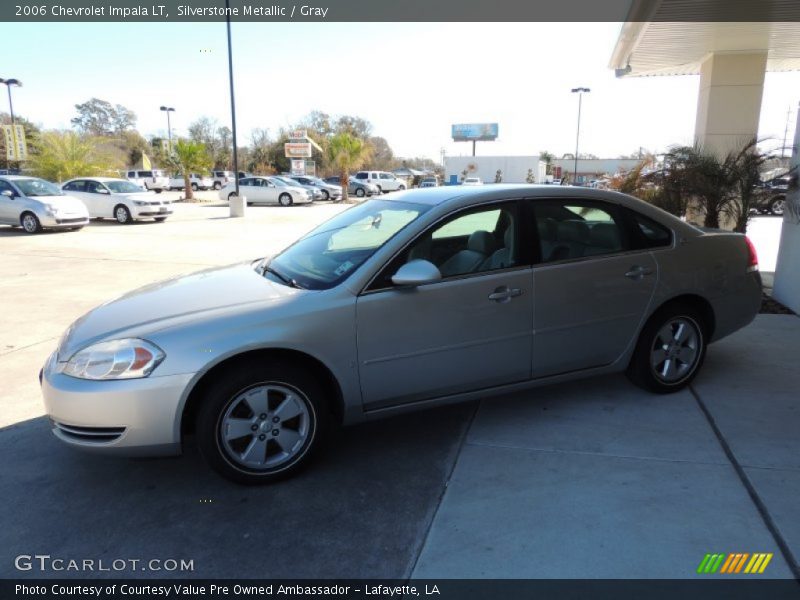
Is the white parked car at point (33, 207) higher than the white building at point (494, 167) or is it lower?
lower

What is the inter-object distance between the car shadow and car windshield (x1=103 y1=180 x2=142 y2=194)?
17.5 metres

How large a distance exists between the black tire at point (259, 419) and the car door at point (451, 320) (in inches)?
13.0

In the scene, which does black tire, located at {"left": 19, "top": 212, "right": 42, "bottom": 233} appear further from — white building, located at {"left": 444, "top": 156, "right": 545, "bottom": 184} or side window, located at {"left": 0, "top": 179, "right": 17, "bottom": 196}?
white building, located at {"left": 444, "top": 156, "right": 545, "bottom": 184}

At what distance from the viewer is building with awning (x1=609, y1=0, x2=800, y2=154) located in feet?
29.0

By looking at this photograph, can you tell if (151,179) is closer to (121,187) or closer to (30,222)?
(121,187)

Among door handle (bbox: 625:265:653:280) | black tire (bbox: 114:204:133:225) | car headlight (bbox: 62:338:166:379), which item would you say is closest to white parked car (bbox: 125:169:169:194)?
black tire (bbox: 114:204:133:225)

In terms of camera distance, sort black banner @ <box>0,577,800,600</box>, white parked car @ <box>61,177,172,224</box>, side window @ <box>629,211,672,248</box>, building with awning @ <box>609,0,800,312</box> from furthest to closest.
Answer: white parked car @ <box>61,177,172,224</box> < building with awning @ <box>609,0,800,312</box> < side window @ <box>629,211,672,248</box> < black banner @ <box>0,577,800,600</box>

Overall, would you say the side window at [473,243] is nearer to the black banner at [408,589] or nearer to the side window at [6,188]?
the black banner at [408,589]

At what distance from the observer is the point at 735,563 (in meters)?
2.48

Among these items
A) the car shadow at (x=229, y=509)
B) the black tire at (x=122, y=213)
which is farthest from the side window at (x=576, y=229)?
the black tire at (x=122, y=213)

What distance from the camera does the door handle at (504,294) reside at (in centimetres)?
353

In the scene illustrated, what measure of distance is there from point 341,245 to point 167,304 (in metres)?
1.18

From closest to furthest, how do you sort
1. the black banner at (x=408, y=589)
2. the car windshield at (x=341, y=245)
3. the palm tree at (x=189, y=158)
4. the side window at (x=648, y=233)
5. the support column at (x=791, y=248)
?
the black banner at (x=408, y=589)
the car windshield at (x=341, y=245)
the side window at (x=648, y=233)
the support column at (x=791, y=248)
the palm tree at (x=189, y=158)

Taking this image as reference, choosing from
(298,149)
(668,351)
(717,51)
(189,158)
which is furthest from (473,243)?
(298,149)
